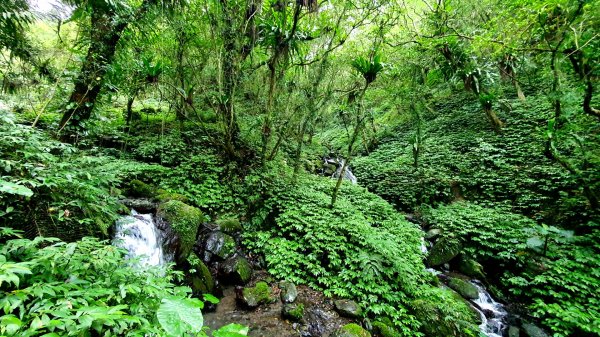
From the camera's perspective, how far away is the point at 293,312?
157 inches

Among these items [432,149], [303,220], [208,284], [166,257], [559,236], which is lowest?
[208,284]

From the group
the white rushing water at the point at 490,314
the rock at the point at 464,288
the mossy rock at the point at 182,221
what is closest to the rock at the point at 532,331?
the white rushing water at the point at 490,314

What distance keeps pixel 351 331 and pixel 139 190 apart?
4819mm

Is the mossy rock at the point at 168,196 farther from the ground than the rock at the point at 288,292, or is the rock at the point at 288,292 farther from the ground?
the mossy rock at the point at 168,196

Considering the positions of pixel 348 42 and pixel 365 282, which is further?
pixel 348 42

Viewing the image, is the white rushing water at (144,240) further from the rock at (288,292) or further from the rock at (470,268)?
the rock at (470,268)

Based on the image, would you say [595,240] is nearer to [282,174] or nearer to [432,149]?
[432,149]

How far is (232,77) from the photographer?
6.35 metres

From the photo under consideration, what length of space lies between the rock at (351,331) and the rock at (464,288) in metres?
2.60

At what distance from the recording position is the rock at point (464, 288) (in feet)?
16.2

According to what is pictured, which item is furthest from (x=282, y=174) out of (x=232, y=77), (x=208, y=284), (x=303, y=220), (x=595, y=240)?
(x=595, y=240)

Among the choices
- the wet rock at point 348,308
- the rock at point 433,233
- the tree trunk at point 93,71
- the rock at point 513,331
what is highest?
the tree trunk at point 93,71

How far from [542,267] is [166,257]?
7.02 metres

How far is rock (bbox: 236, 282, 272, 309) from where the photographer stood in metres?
4.18
